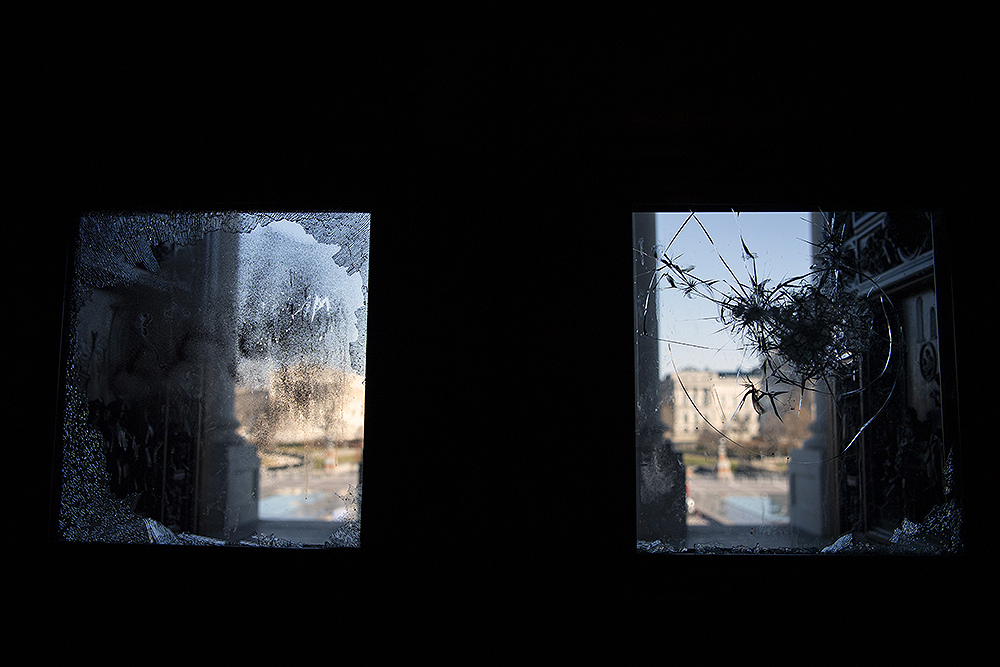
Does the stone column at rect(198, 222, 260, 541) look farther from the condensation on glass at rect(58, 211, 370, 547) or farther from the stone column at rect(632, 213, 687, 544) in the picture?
the stone column at rect(632, 213, 687, 544)

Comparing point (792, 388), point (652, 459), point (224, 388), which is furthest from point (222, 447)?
point (792, 388)

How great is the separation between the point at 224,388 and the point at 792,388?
3.81ft

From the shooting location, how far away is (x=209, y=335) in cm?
111

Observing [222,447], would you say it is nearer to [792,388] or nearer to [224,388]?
[224,388]

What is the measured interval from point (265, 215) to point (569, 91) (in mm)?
682

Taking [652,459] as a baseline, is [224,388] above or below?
above

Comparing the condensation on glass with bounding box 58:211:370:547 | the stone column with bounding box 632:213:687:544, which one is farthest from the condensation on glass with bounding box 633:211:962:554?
the condensation on glass with bounding box 58:211:370:547

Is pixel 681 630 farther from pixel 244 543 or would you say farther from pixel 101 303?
pixel 101 303

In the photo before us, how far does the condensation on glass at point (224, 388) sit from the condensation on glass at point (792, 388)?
61cm

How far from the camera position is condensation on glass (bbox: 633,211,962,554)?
1.06 metres

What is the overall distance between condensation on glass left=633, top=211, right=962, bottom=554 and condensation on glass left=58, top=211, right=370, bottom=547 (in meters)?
0.61

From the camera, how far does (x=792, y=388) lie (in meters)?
1.08

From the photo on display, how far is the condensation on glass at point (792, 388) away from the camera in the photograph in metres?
1.06

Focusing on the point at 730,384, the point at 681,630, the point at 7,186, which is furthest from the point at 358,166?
the point at 681,630
